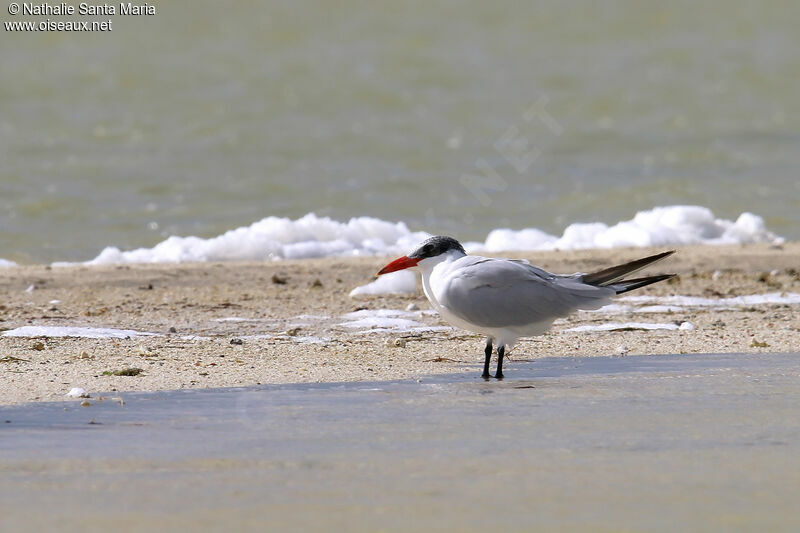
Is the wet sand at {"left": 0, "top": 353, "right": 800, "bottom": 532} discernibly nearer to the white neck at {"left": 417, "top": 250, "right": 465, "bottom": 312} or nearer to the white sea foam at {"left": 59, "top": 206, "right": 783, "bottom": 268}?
the white neck at {"left": 417, "top": 250, "right": 465, "bottom": 312}

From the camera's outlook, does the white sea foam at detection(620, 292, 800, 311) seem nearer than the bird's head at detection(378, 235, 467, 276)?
No

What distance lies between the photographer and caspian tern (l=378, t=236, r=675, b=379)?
4.89 metres

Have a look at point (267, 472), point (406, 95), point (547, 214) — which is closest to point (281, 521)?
point (267, 472)

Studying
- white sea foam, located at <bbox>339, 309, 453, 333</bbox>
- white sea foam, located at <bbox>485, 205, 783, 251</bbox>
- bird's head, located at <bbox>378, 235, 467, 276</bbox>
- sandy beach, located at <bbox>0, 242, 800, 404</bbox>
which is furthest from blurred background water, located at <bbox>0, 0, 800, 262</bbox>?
bird's head, located at <bbox>378, 235, 467, 276</bbox>

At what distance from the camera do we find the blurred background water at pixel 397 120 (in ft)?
40.9

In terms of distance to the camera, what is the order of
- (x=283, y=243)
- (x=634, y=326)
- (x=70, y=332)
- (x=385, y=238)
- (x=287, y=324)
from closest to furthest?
1. (x=70, y=332)
2. (x=634, y=326)
3. (x=287, y=324)
4. (x=283, y=243)
5. (x=385, y=238)

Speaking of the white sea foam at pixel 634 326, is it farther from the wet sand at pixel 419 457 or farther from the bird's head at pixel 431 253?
the wet sand at pixel 419 457

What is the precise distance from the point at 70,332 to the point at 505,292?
2171mm

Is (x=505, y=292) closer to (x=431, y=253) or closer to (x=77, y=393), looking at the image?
(x=431, y=253)

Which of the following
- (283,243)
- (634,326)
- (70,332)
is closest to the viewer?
(70,332)

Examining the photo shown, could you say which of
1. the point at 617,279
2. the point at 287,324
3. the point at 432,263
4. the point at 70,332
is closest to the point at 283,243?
the point at 287,324

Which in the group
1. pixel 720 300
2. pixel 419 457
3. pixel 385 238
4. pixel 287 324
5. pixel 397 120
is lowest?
pixel 419 457

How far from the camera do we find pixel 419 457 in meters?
3.32

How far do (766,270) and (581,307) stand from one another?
4.08m
